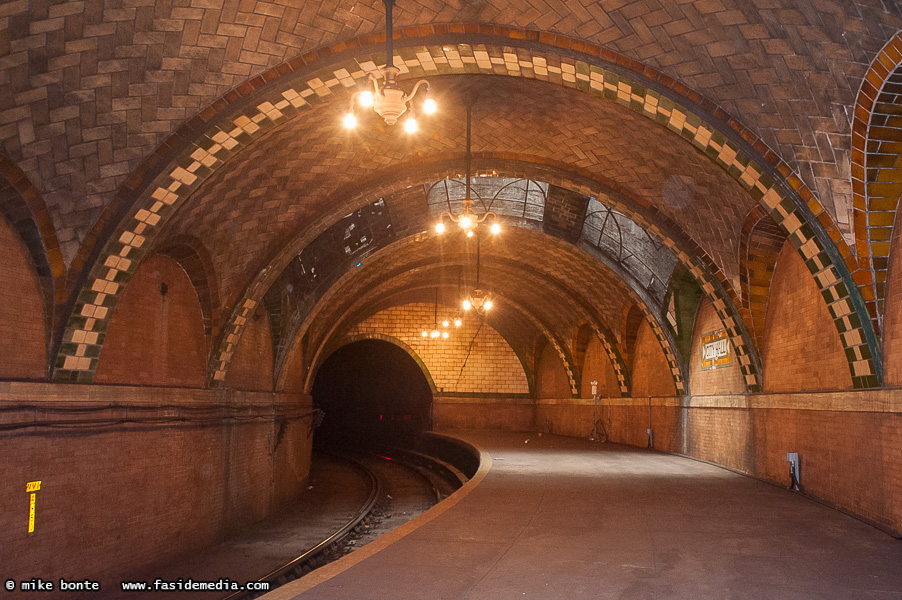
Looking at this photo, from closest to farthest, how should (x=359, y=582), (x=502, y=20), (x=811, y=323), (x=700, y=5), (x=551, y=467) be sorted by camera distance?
(x=359, y=582), (x=700, y=5), (x=502, y=20), (x=811, y=323), (x=551, y=467)

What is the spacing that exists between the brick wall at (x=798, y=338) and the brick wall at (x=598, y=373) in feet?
28.4

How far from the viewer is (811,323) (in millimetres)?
9617

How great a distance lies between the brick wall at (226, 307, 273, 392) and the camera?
12984mm

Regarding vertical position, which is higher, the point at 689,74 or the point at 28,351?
the point at 689,74

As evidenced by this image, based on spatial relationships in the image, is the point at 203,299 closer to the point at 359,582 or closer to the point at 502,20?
the point at 502,20

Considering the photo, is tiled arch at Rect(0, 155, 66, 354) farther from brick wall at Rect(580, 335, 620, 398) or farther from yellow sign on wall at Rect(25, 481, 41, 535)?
brick wall at Rect(580, 335, 620, 398)

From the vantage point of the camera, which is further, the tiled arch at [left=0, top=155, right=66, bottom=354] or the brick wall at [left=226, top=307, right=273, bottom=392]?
the brick wall at [left=226, top=307, right=273, bottom=392]

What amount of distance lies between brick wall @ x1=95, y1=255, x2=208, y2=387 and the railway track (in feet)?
10.1

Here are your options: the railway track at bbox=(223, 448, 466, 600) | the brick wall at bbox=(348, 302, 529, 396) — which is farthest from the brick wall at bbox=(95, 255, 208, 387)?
the brick wall at bbox=(348, 302, 529, 396)

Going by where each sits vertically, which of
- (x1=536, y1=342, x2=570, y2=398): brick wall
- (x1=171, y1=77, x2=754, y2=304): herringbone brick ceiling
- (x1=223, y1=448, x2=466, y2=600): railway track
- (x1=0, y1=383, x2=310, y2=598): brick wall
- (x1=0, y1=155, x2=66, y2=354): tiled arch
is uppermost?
(x1=171, y1=77, x2=754, y2=304): herringbone brick ceiling

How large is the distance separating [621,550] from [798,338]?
5.33m

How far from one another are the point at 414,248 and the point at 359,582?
524 inches

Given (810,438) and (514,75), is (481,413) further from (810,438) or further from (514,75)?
(514,75)

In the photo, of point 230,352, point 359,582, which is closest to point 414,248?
point 230,352
